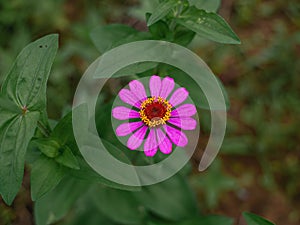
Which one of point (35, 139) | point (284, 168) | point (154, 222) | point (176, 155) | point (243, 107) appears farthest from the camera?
point (243, 107)

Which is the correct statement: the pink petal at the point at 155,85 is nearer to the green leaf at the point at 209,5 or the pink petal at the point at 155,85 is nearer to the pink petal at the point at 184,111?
the pink petal at the point at 184,111

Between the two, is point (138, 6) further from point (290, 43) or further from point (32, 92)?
point (32, 92)

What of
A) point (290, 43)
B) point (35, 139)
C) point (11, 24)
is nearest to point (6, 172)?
point (35, 139)

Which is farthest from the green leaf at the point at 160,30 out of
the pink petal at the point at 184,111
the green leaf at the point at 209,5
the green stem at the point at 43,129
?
the green stem at the point at 43,129

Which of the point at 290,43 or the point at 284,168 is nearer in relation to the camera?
the point at 284,168

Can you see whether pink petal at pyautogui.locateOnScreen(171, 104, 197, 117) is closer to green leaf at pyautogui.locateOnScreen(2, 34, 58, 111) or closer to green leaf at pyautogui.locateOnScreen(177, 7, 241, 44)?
green leaf at pyautogui.locateOnScreen(177, 7, 241, 44)

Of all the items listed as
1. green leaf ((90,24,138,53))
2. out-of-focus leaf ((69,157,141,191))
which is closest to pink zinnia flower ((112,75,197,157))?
out-of-focus leaf ((69,157,141,191))

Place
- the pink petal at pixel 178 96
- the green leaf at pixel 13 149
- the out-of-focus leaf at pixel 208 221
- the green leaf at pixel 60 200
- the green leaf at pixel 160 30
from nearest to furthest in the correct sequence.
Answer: the green leaf at pixel 13 149
the pink petal at pixel 178 96
the green leaf at pixel 160 30
the green leaf at pixel 60 200
the out-of-focus leaf at pixel 208 221
